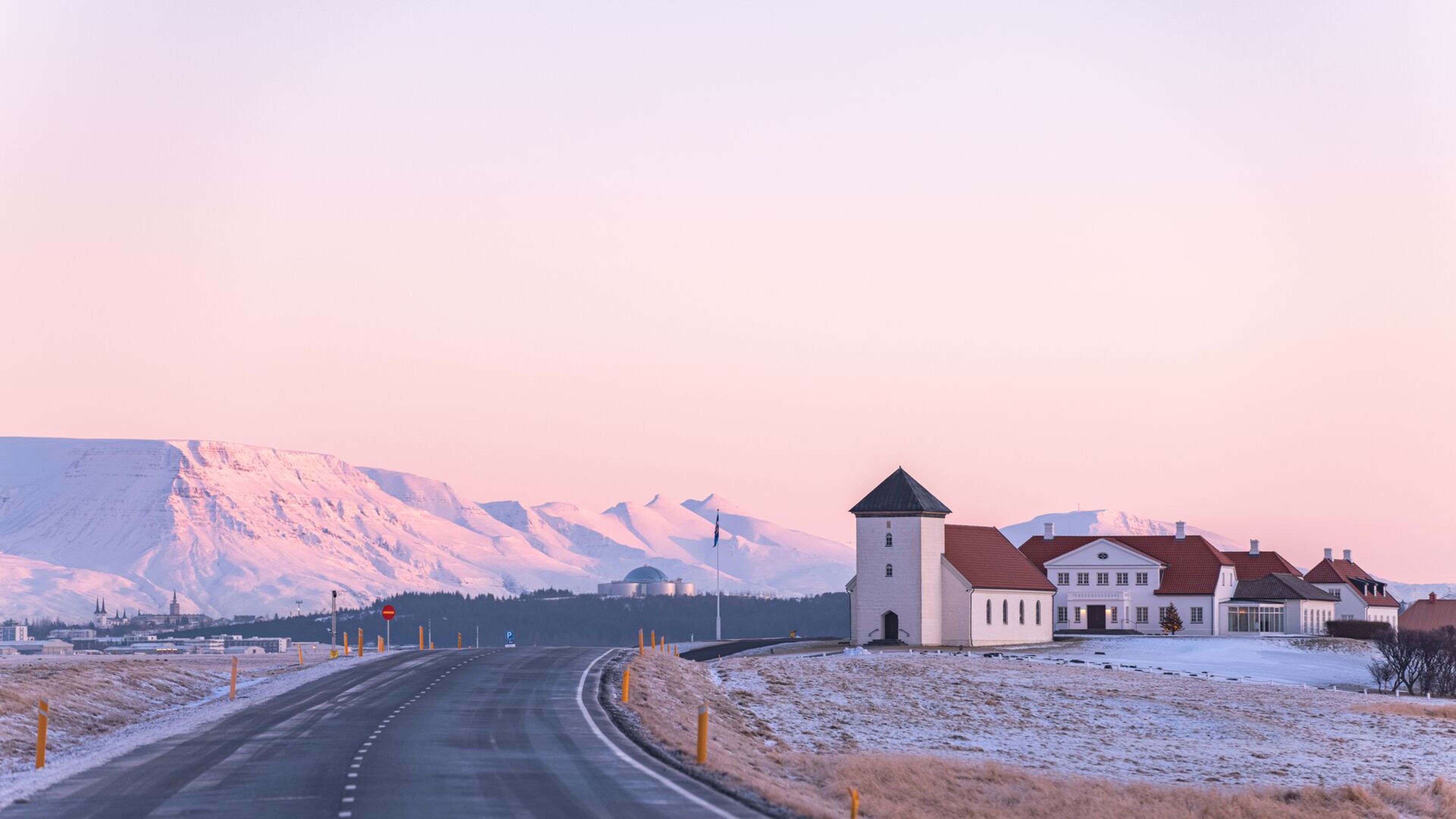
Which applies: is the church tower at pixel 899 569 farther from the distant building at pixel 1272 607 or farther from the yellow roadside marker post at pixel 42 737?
the yellow roadside marker post at pixel 42 737

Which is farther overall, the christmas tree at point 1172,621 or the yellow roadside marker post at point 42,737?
the christmas tree at point 1172,621

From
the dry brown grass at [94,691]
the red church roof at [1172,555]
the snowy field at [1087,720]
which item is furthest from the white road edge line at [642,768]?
the red church roof at [1172,555]

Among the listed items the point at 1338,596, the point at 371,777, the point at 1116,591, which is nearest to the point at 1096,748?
the point at 371,777

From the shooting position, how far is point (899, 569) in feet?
361

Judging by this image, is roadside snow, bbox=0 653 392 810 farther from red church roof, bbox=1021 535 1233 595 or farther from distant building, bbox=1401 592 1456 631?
distant building, bbox=1401 592 1456 631

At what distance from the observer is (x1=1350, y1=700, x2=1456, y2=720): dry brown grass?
265 ft

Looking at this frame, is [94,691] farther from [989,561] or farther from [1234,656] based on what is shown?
[1234,656]

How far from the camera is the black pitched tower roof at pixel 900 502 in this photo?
110 m

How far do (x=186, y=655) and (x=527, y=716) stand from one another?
59297 mm

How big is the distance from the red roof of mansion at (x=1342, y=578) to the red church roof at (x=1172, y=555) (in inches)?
564

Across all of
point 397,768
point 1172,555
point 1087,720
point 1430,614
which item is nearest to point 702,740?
point 397,768

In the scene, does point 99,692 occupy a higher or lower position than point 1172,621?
lower

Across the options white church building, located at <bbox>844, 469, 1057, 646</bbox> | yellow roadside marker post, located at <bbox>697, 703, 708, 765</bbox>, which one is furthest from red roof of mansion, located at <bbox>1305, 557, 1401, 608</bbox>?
yellow roadside marker post, located at <bbox>697, 703, 708, 765</bbox>

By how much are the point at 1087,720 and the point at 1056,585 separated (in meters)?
64.0
